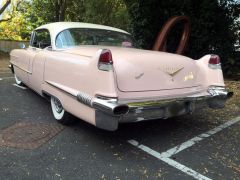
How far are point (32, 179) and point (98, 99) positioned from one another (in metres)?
1.06

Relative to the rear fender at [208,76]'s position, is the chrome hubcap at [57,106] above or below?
below

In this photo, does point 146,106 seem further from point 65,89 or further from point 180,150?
point 65,89

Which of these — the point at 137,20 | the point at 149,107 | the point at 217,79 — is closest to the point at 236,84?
the point at 137,20

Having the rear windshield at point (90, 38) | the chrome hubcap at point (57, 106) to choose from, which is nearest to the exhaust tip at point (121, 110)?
the chrome hubcap at point (57, 106)

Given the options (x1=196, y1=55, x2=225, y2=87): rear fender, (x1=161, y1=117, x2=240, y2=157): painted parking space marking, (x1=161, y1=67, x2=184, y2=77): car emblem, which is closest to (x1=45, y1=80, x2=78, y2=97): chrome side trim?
(x1=161, y1=67, x2=184, y2=77): car emblem

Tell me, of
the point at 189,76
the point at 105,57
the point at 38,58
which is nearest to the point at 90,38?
the point at 38,58

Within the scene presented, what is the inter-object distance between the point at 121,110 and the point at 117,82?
1.18 ft

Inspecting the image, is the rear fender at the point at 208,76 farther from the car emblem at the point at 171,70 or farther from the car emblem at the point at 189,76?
the car emblem at the point at 171,70

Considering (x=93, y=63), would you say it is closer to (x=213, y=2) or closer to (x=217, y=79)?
(x=217, y=79)

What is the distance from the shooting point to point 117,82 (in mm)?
3430

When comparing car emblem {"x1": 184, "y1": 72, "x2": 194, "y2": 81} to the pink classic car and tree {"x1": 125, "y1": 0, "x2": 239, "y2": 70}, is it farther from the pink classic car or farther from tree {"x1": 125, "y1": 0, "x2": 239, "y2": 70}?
tree {"x1": 125, "y1": 0, "x2": 239, "y2": 70}

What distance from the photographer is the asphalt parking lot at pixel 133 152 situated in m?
3.19

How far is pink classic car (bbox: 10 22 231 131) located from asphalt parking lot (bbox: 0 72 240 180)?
0.42 metres

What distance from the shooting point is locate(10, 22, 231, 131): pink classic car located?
338 centimetres
